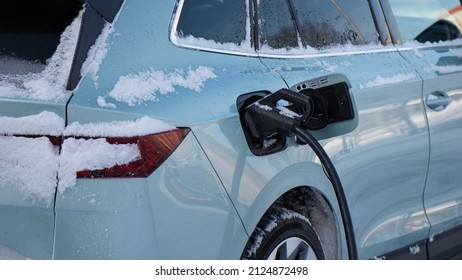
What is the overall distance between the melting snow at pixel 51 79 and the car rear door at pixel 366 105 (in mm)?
854

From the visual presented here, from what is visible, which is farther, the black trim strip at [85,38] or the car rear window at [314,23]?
the car rear window at [314,23]

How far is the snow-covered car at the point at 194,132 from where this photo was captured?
2236mm

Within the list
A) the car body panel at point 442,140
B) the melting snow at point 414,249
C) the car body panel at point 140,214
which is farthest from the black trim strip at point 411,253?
the car body panel at point 140,214

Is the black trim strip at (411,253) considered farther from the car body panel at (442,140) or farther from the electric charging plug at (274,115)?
the electric charging plug at (274,115)

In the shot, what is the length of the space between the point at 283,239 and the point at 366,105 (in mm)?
828

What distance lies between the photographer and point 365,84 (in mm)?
3424

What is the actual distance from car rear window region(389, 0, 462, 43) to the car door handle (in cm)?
37

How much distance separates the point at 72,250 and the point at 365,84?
1.72 m

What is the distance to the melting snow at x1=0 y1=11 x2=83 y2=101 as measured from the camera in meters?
2.27

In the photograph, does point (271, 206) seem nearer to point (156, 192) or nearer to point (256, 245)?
point (256, 245)

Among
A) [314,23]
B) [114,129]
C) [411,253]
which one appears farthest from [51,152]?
[411,253]

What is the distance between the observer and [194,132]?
238 cm

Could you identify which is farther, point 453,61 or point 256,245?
point 453,61
